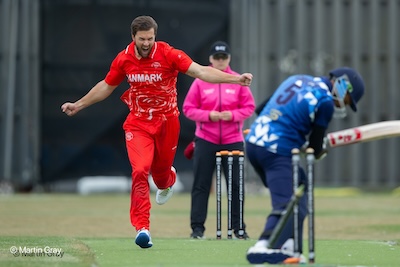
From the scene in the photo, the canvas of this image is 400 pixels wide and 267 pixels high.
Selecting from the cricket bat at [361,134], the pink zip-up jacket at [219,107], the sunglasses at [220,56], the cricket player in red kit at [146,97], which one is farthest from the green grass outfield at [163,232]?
the sunglasses at [220,56]

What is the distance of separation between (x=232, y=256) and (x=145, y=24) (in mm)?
2479

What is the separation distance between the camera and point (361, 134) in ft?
33.1

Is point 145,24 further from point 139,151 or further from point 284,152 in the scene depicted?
point 284,152

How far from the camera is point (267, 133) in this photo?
9.64m

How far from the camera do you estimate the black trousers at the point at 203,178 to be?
13523 mm

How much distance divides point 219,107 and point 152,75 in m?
2.67

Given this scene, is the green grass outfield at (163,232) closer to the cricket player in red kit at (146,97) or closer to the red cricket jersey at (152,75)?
the cricket player in red kit at (146,97)

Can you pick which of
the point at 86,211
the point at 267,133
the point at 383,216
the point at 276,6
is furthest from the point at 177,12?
the point at 267,133

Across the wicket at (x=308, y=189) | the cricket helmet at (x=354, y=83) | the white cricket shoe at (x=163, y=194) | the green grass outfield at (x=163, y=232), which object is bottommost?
the green grass outfield at (x=163, y=232)

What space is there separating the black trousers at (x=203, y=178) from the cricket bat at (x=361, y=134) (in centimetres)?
345

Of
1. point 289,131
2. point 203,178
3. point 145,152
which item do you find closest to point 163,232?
point 203,178

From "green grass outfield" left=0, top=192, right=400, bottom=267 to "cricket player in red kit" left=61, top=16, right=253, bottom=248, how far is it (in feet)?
2.24

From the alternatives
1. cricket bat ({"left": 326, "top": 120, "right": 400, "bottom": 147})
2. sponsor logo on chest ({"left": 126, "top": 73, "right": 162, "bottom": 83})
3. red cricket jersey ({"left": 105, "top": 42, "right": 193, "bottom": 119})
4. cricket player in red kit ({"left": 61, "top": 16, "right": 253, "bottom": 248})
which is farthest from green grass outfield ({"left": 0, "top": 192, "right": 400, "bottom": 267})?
sponsor logo on chest ({"left": 126, "top": 73, "right": 162, "bottom": 83})

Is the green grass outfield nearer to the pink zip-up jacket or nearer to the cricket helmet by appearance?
the pink zip-up jacket
